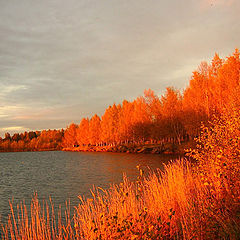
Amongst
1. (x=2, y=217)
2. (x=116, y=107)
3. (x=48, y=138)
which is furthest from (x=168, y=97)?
(x=48, y=138)

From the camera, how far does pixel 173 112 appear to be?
54906 millimetres

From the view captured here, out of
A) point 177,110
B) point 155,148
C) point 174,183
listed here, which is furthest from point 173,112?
point 174,183

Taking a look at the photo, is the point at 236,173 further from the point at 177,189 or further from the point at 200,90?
the point at 200,90

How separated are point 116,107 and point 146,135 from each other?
19470 millimetres

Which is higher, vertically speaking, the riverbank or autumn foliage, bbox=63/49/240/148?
autumn foliage, bbox=63/49/240/148

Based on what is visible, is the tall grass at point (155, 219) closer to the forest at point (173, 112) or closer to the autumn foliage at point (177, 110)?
the forest at point (173, 112)

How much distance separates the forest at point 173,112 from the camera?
37062mm

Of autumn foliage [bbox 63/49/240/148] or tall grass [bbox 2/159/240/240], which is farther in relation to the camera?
autumn foliage [bbox 63/49/240/148]

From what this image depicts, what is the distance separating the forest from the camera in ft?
122

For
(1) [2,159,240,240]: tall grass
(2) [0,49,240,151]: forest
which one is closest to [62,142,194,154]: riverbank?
(2) [0,49,240,151]: forest

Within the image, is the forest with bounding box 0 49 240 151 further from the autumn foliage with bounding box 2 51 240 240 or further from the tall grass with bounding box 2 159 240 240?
the tall grass with bounding box 2 159 240 240

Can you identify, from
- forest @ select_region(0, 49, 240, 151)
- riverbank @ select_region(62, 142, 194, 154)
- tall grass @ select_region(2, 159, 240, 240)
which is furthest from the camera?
riverbank @ select_region(62, 142, 194, 154)

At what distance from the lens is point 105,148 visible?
86.8m

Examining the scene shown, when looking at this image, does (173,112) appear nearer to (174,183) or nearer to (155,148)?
(155,148)
